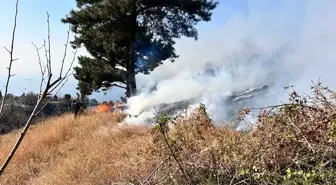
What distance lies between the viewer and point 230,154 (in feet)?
10.9

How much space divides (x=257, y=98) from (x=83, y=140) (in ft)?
22.9

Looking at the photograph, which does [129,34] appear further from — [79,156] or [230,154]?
[230,154]

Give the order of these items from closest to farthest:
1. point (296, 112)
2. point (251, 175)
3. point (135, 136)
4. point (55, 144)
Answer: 1. point (251, 175)
2. point (296, 112)
3. point (135, 136)
4. point (55, 144)

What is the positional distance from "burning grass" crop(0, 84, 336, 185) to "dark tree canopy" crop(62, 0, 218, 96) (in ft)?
28.2

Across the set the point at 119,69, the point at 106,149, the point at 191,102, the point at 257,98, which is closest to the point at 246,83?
the point at 257,98

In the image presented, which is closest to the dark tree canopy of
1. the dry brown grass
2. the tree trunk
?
the tree trunk

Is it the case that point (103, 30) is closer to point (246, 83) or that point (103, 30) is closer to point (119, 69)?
point (119, 69)

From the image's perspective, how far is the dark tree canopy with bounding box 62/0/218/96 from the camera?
13.3 metres

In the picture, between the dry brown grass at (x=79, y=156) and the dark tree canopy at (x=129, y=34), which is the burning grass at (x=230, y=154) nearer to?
the dry brown grass at (x=79, y=156)

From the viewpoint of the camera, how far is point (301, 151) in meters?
2.81

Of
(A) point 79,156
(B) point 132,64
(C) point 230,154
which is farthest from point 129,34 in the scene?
(C) point 230,154

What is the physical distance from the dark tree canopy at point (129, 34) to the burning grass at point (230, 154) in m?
8.60

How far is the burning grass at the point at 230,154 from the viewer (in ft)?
8.75

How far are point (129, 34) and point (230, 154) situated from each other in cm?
1072
